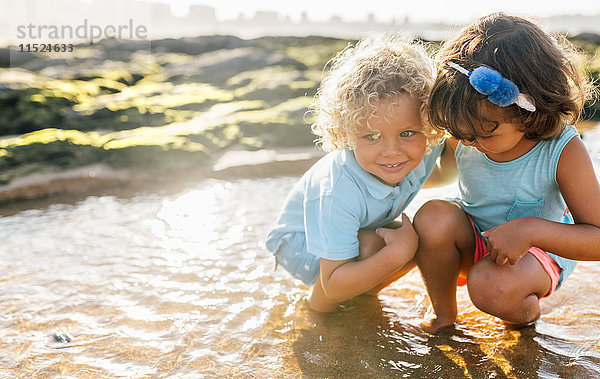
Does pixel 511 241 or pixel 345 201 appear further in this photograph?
pixel 345 201

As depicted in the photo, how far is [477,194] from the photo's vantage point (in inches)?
98.1

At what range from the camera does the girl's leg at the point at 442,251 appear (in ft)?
7.75

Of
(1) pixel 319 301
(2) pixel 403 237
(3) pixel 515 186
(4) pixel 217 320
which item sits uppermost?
(3) pixel 515 186

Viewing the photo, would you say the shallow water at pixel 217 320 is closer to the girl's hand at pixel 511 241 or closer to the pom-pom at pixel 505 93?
the girl's hand at pixel 511 241

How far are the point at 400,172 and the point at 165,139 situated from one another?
3517mm

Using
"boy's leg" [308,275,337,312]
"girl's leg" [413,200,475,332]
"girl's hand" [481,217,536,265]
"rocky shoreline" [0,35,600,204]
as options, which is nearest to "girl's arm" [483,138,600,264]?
"girl's hand" [481,217,536,265]

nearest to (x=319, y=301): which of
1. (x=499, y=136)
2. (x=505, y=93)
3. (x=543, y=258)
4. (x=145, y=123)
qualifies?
(x=543, y=258)

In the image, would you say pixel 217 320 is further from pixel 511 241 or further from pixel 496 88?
pixel 496 88

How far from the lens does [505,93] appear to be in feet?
6.24

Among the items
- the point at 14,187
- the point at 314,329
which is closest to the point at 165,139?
the point at 14,187

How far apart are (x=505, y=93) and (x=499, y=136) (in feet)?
0.78

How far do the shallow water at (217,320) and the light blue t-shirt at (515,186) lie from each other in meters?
0.46

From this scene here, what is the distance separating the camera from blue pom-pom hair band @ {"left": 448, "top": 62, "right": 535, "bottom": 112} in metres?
1.89

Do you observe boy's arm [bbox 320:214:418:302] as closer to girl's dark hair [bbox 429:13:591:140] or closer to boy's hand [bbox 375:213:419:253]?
boy's hand [bbox 375:213:419:253]
